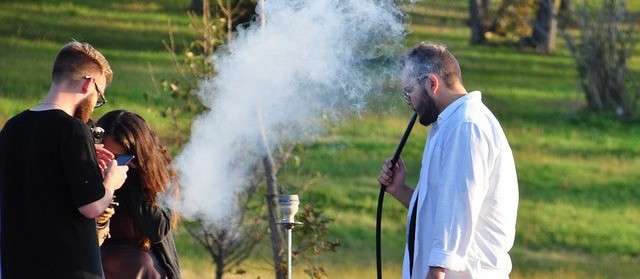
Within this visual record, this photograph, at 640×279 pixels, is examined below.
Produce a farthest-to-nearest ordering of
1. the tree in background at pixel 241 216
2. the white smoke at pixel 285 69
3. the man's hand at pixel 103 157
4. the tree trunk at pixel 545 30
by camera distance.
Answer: the tree trunk at pixel 545 30 < the tree in background at pixel 241 216 < the white smoke at pixel 285 69 < the man's hand at pixel 103 157

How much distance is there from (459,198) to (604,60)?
16.4 metres

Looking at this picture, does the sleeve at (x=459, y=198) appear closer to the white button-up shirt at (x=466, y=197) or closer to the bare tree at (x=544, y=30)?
the white button-up shirt at (x=466, y=197)

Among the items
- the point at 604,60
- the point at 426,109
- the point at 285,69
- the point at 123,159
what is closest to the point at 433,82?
the point at 426,109

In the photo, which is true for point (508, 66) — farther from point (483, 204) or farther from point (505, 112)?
point (483, 204)

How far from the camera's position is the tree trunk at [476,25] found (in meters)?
26.6

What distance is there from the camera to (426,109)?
5.11 meters

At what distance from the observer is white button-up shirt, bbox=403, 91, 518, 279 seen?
191 inches

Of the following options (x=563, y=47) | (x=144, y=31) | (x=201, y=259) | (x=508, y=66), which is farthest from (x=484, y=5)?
(x=201, y=259)

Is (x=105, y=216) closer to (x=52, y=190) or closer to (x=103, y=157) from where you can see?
(x=103, y=157)

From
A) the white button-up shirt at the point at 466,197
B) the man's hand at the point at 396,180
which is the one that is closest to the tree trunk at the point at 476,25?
the man's hand at the point at 396,180

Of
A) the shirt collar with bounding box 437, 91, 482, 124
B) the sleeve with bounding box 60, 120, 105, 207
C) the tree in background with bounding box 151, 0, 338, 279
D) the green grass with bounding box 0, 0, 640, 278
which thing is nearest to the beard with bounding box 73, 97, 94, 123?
the sleeve with bounding box 60, 120, 105, 207

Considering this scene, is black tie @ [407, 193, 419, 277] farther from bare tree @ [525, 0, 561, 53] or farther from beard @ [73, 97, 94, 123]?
bare tree @ [525, 0, 561, 53]

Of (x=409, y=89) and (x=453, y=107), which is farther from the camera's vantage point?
(x=409, y=89)

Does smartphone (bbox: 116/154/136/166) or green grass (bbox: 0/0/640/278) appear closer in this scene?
smartphone (bbox: 116/154/136/166)
